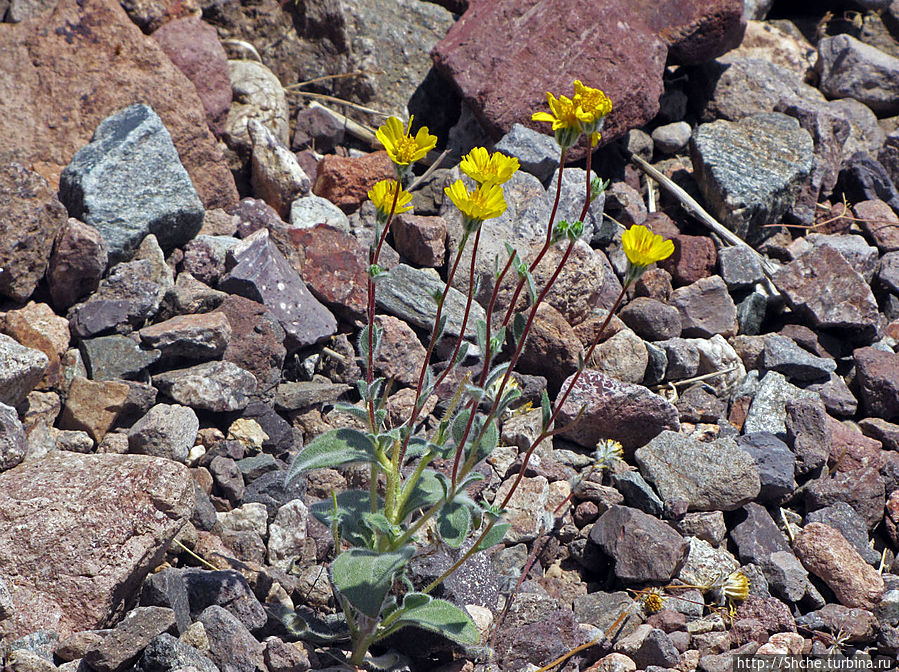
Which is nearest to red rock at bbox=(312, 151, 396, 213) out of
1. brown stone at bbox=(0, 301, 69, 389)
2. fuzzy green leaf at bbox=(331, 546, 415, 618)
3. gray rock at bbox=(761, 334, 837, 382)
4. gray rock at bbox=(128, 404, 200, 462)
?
brown stone at bbox=(0, 301, 69, 389)

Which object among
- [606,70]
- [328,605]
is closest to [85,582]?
[328,605]

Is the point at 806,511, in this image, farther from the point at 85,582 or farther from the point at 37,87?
the point at 37,87

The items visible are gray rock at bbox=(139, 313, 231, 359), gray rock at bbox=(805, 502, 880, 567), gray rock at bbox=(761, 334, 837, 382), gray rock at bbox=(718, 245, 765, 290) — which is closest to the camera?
gray rock at bbox=(139, 313, 231, 359)

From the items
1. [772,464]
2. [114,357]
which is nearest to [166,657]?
[114,357]

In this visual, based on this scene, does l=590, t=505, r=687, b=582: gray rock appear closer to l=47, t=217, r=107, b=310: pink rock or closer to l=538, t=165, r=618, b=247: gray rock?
l=538, t=165, r=618, b=247: gray rock

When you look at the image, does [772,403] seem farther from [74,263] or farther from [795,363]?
[74,263]

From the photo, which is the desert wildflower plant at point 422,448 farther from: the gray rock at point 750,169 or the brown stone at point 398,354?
the gray rock at point 750,169
